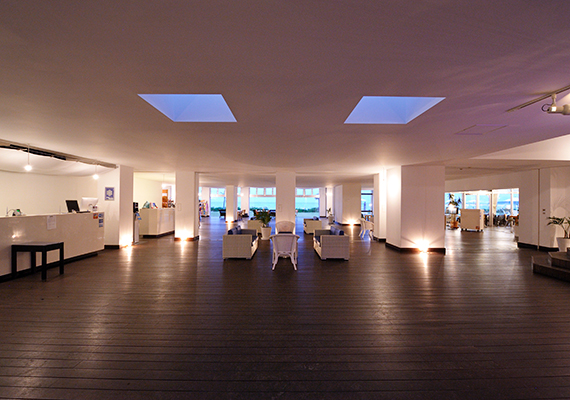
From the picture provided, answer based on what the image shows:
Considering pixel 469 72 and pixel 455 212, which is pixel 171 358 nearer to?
pixel 469 72

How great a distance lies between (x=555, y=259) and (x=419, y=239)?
Result: 132 inches

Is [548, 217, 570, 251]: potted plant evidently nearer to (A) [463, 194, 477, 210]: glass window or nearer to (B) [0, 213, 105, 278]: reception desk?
(A) [463, 194, 477, 210]: glass window

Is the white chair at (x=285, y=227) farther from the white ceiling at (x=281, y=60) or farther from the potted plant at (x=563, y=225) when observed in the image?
the potted plant at (x=563, y=225)

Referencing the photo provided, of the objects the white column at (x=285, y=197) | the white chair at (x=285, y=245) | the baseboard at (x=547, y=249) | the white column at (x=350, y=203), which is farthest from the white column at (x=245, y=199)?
the baseboard at (x=547, y=249)

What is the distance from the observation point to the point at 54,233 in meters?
6.59

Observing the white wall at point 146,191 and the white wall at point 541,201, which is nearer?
the white wall at point 541,201

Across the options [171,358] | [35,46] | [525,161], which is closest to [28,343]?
[171,358]

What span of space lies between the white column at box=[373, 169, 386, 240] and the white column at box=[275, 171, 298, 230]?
3643 millimetres

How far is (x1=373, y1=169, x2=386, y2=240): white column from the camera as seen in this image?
1063 centimetres

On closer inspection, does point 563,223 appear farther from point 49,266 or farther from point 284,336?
point 49,266

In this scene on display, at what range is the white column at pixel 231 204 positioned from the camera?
63.7ft

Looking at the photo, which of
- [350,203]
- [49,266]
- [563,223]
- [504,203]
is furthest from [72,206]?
[504,203]

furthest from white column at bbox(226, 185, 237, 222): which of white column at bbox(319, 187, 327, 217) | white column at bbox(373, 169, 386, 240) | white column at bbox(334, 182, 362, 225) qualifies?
white column at bbox(373, 169, 386, 240)

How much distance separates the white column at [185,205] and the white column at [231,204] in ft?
27.0
